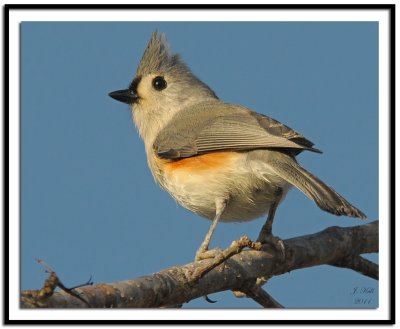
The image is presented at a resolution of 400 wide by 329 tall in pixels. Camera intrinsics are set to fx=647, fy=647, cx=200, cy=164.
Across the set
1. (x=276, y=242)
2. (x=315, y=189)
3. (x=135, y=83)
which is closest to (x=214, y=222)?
(x=276, y=242)

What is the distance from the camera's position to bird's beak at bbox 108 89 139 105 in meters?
7.07

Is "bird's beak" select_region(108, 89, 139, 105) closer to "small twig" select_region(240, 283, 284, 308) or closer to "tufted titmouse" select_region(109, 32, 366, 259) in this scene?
"tufted titmouse" select_region(109, 32, 366, 259)

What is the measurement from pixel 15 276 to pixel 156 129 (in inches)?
133

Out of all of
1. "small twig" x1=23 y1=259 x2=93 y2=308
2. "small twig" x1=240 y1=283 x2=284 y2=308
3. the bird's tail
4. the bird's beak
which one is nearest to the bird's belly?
the bird's tail

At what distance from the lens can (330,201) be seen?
4.66m

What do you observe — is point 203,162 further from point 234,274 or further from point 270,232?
point 234,274

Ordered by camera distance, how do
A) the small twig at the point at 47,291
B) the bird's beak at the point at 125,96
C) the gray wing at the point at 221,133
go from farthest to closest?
the bird's beak at the point at 125,96 < the gray wing at the point at 221,133 < the small twig at the point at 47,291

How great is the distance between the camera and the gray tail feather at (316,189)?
457 centimetres

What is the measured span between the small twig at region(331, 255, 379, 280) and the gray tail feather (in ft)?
2.87

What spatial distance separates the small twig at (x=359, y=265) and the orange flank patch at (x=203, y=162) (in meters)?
1.28

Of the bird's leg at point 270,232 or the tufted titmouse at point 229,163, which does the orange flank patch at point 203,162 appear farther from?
the bird's leg at point 270,232

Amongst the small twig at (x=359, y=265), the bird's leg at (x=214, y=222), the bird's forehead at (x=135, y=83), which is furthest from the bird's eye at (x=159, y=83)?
the small twig at (x=359, y=265)
